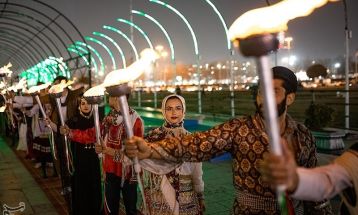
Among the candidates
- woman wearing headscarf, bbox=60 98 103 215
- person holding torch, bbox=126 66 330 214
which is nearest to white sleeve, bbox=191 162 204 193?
person holding torch, bbox=126 66 330 214

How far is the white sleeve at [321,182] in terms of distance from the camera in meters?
1.85

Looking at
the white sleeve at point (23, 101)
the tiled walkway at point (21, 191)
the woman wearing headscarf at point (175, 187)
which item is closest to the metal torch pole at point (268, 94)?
the woman wearing headscarf at point (175, 187)

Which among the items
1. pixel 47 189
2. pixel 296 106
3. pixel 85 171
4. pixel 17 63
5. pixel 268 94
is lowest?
pixel 47 189

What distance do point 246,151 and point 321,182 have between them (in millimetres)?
881

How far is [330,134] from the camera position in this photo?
29.0 feet

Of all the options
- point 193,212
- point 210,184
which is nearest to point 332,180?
point 193,212

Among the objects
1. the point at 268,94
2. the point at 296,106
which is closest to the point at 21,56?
the point at 296,106

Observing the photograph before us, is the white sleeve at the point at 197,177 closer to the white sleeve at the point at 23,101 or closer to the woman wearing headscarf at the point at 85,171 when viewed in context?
the woman wearing headscarf at the point at 85,171

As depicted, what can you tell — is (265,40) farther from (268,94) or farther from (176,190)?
(176,190)

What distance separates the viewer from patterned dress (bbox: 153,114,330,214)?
276cm

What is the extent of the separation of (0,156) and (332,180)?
1231 cm

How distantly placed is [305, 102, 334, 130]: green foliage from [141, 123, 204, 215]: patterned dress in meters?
6.20

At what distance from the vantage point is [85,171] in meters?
5.80

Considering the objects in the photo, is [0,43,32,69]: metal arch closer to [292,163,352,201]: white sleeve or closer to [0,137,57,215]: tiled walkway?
[0,137,57,215]: tiled walkway
